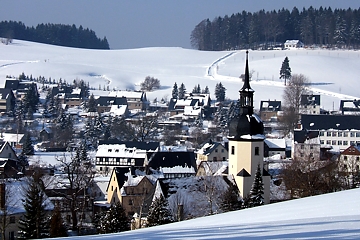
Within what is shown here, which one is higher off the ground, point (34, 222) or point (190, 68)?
point (190, 68)

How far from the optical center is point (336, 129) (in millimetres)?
55000

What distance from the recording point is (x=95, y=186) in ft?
116

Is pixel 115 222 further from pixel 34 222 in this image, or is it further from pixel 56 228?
pixel 34 222

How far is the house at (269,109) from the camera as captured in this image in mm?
76438

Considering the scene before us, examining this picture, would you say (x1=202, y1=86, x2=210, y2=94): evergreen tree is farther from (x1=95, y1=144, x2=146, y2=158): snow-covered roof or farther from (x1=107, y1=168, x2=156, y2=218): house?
(x1=107, y1=168, x2=156, y2=218): house

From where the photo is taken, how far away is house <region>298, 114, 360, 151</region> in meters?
54.8

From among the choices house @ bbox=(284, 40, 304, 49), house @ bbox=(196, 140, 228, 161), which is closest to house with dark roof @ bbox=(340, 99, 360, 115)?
house @ bbox=(196, 140, 228, 161)

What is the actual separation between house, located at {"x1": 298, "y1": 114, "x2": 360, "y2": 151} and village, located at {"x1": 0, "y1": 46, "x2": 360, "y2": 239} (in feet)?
0.29

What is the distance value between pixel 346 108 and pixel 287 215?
65.4m

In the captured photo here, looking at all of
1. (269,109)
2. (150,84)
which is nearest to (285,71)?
(269,109)

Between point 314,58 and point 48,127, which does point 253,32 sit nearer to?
point 314,58

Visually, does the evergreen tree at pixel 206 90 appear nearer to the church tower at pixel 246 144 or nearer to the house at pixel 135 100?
the house at pixel 135 100

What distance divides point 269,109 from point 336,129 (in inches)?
892

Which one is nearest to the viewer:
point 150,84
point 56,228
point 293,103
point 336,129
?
point 56,228
